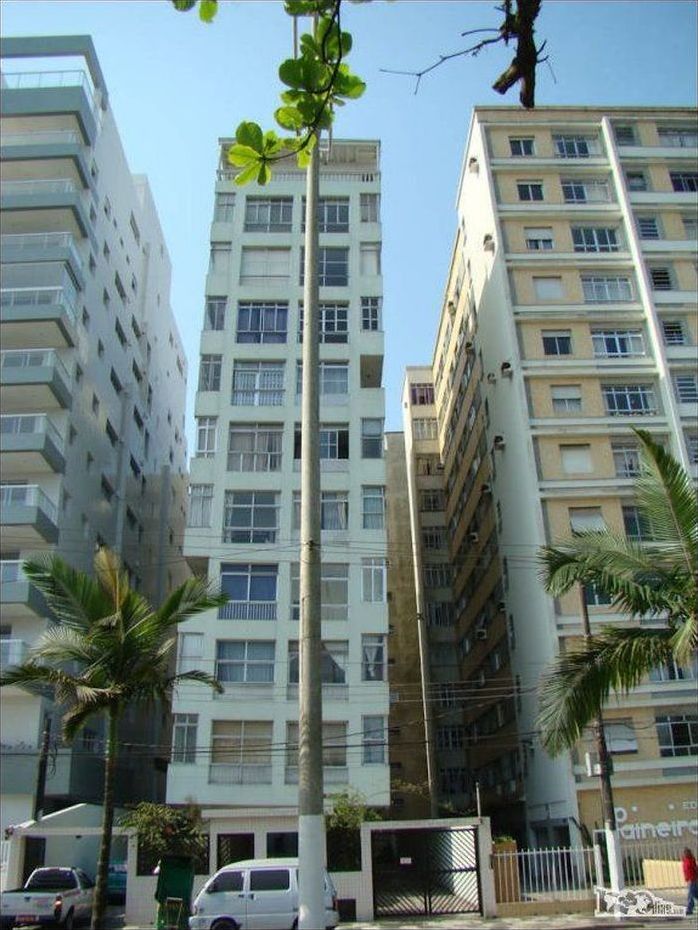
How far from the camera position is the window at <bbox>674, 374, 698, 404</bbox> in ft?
115

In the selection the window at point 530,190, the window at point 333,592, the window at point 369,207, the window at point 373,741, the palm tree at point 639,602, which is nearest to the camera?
the palm tree at point 639,602

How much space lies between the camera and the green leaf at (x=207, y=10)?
13.0 feet

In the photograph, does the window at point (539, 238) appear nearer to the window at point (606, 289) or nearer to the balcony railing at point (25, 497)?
the window at point (606, 289)

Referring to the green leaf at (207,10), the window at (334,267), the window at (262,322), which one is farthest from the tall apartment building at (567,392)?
the green leaf at (207,10)

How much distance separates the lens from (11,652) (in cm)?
2908

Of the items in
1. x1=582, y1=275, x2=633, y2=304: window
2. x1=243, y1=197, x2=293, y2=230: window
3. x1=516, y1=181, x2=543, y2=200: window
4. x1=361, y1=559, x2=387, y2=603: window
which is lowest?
x1=361, y1=559, x2=387, y2=603: window

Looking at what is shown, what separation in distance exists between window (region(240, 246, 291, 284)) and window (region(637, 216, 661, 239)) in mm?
15643

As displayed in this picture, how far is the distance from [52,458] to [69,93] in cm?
1659

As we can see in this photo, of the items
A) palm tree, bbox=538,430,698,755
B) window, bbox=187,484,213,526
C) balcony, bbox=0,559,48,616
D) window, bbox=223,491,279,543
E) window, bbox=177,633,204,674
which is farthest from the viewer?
window, bbox=187,484,213,526

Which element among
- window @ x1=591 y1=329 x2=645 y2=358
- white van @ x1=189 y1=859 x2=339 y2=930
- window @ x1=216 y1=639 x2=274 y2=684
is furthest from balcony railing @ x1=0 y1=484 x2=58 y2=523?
window @ x1=591 y1=329 x2=645 y2=358

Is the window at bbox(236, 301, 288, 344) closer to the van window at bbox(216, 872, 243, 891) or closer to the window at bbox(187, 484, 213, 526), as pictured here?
the window at bbox(187, 484, 213, 526)

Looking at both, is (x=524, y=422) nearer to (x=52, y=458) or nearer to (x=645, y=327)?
(x=645, y=327)

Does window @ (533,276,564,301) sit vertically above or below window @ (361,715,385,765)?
above

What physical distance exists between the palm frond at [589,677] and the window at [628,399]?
2326 cm
